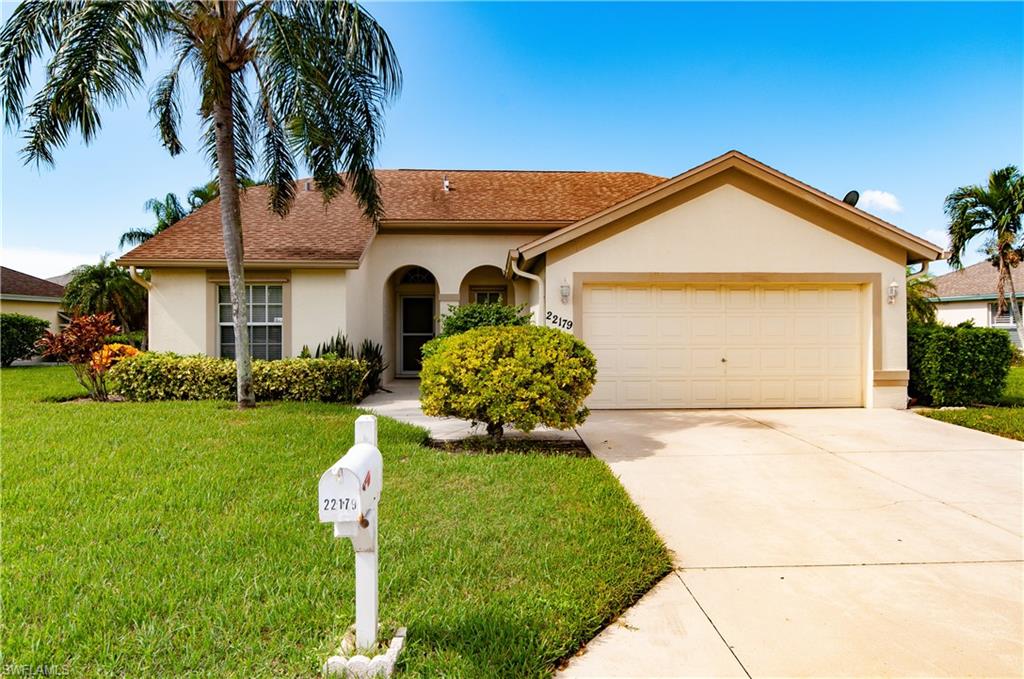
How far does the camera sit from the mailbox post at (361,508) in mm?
2088

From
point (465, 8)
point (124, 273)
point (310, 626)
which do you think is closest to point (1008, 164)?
point (465, 8)

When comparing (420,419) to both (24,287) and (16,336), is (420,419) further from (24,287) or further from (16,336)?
(24,287)

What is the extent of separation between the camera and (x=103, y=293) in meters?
20.3

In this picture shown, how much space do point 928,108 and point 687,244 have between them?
378 inches

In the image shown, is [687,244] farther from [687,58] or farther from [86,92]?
[86,92]

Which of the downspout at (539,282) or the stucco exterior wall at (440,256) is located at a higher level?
the stucco exterior wall at (440,256)

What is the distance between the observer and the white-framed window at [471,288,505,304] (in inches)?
593

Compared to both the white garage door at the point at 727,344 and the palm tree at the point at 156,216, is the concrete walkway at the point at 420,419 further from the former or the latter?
the palm tree at the point at 156,216

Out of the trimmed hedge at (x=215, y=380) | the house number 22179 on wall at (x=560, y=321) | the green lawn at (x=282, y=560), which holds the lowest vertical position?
the green lawn at (x=282, y=560)

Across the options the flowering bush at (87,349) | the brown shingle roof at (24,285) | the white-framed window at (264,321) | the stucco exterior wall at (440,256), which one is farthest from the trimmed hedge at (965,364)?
the brown shingle roof at (24,285)

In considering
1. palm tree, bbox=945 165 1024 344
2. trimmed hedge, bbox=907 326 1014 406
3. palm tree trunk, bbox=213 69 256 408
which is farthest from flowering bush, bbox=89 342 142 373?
palm tree, bbox=945 165 1024 344

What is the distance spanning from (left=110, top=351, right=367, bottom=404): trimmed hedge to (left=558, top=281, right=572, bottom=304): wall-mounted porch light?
494cm

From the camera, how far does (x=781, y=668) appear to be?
254 cm

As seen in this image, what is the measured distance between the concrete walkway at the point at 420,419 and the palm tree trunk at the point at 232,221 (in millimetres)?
2262
